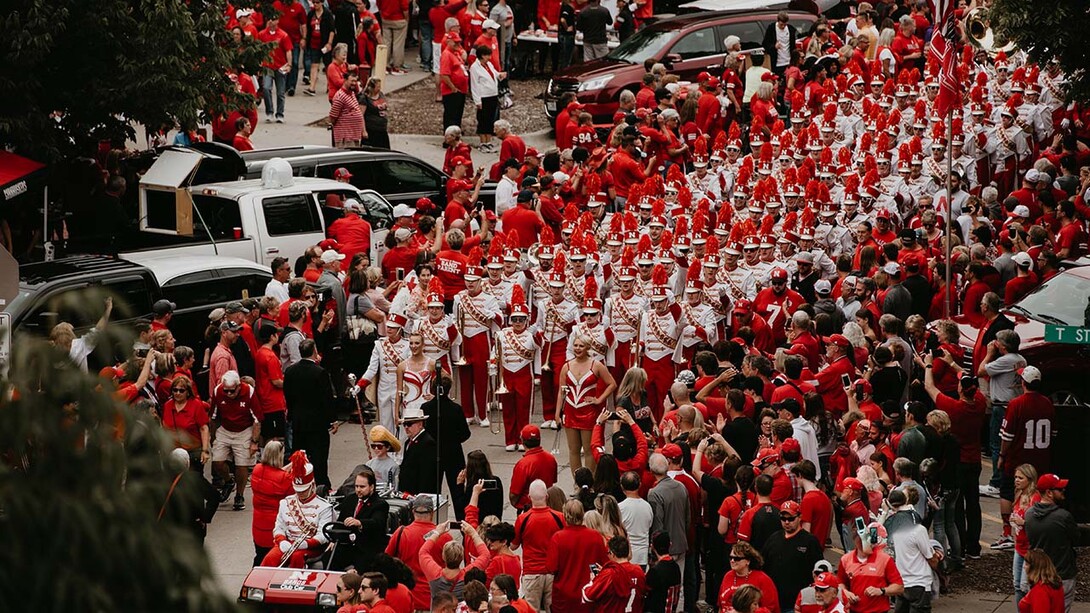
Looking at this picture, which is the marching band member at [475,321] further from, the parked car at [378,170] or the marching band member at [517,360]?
the parked car at [378,170]

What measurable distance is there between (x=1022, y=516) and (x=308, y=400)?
6.47 m

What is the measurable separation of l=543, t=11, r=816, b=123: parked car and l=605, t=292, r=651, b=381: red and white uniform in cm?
933

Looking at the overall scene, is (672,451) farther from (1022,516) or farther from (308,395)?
(308,395)

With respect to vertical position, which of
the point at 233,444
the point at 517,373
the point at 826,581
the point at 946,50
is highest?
the point at 946,50

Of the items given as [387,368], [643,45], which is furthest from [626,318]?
[643,45]

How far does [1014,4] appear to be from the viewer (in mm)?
17250

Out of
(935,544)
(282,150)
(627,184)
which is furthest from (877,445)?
(282,150)

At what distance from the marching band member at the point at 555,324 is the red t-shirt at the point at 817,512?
517cm

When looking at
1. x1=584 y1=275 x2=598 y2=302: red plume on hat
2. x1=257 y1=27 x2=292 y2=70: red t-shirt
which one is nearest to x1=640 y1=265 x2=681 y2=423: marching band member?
x1=584 y1=275 x2=598 y2=302: red plume on hat

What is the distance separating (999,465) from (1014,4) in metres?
5.15

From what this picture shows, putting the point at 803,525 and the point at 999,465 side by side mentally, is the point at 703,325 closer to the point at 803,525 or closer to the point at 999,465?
the point at 999,465

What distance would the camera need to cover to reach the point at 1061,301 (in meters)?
17.0

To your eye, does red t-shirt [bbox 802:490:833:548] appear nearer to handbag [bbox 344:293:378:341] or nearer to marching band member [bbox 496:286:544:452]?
marching band member [bbox 496:286:544:452]

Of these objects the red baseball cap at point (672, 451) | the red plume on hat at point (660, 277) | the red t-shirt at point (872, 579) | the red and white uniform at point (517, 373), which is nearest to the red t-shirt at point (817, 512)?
the red t-shirt at point (872, 579)
